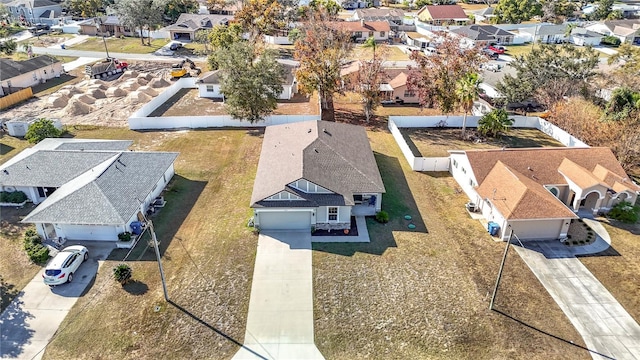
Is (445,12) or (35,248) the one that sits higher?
(445,12)

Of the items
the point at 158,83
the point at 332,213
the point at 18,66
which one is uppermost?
the point at 18,66

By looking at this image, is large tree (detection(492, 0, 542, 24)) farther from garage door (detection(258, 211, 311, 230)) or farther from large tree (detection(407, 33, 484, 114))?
garage door (detection(258, 211, 311, 230))

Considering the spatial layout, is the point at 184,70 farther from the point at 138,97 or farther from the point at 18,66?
the point at 18,66

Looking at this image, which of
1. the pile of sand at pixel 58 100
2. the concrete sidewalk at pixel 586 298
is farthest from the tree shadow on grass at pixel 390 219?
the pile of sand at pixel 58 100

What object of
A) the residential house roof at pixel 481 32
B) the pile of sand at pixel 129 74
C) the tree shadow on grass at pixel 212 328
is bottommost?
the tree shadow on grass at pixel 212 328

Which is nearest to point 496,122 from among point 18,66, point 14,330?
point 14,330

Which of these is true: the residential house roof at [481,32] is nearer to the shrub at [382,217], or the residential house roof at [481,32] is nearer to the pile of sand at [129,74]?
the pile of sand at [129,74]
